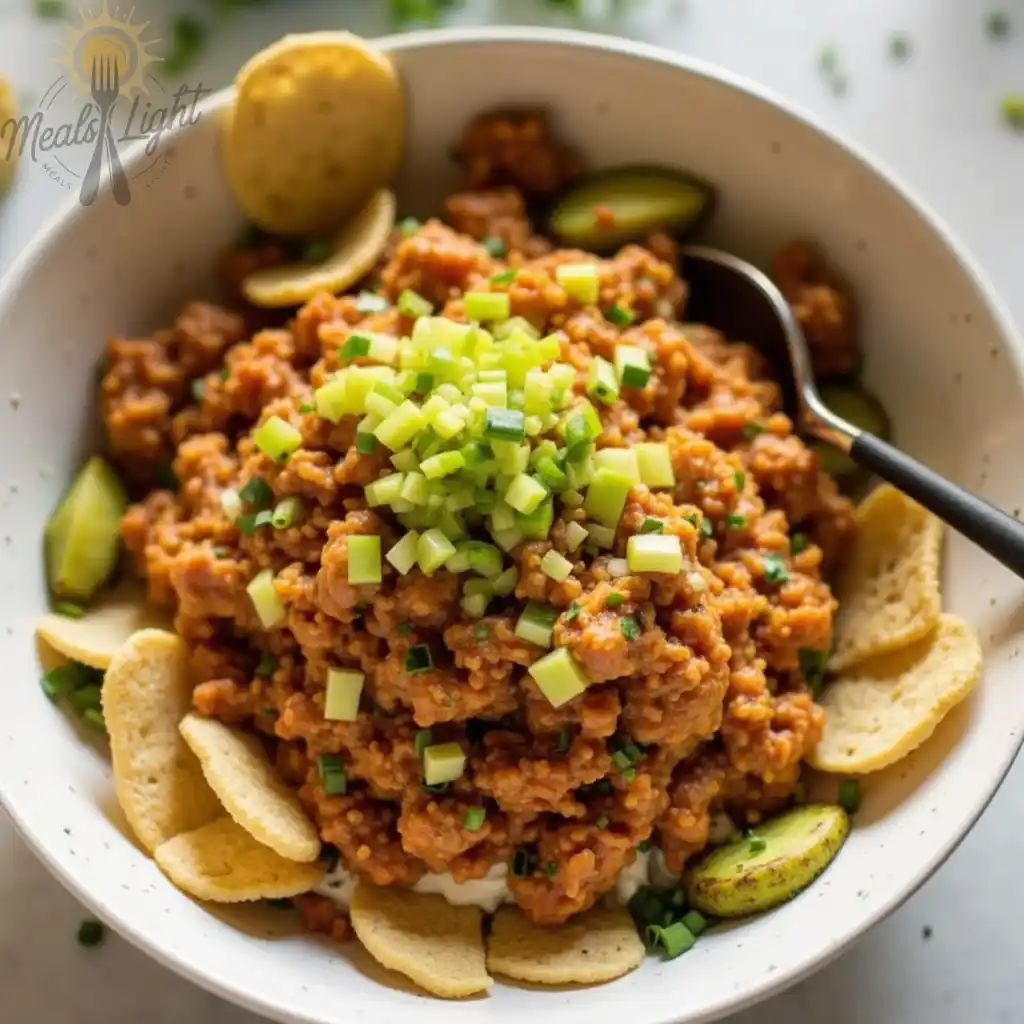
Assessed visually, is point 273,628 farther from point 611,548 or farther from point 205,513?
point 611,548

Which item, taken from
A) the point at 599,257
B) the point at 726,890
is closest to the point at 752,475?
the point at 599,257

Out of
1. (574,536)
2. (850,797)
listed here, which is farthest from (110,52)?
(850,797)

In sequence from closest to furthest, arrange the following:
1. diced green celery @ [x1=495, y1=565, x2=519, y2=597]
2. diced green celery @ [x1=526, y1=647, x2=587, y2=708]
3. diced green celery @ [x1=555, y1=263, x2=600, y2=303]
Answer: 1. diced green celery @ [x1=526, y1=647, x2=587, y2=708]
2. diced green celery @ [x1=495, y1=565, x2=519, y2=597]
3. diced green celery @ [x1=555, y1=263, x2=600, y2=303]

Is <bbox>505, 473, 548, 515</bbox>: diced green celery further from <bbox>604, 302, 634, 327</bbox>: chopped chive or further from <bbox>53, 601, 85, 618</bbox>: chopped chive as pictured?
<bbox>53, 601, 85, 618</bbox>: chopped chive

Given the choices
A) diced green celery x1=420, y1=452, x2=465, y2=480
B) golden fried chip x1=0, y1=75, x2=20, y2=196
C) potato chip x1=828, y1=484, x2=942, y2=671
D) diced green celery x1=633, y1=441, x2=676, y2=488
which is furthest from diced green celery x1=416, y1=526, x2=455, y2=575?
golden fried chip x1=0, y1=75, x2=20, y2=196

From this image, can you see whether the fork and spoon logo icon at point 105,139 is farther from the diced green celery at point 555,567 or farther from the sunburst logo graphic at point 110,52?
the diced green celery at point 555,567
